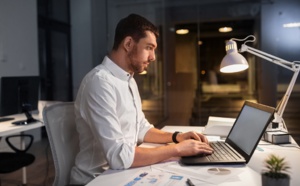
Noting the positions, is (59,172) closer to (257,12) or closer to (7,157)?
(7,157)

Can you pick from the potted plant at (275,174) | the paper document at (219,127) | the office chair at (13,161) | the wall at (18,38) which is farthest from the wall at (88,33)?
the potted plant at (275,174)

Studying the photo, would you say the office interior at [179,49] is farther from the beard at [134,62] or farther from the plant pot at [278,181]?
the plant pot at [278,181]

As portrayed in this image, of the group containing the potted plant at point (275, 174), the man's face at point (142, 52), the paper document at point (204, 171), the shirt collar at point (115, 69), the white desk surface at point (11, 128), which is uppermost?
the man's face at point (142, 52)

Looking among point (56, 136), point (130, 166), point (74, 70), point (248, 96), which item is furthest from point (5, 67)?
point (248, 96)

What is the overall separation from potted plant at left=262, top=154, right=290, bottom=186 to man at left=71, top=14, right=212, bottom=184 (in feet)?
1.39

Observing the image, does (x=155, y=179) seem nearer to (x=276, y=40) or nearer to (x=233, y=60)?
(x=233, y=60)

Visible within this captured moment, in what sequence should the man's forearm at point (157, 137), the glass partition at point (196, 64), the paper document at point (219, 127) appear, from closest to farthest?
the man's forearm at point (157, 137), the paper document at point (219, 127), the glass partition at point (196, 64)

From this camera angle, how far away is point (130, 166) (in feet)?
3.92

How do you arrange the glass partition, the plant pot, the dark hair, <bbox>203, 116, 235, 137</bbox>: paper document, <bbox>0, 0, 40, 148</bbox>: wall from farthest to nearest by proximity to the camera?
the glass partition < <bbox>0, 0, 40, 148</bbox>: wall < <bbox>203, 116, 235, 137</bbox>: paper document < the dark hair < the plant pot

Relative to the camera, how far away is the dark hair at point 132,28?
136cm

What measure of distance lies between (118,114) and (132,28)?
1.31 ft

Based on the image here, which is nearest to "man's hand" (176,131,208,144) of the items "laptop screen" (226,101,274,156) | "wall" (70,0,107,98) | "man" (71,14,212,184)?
"man" (71,14,212,184)

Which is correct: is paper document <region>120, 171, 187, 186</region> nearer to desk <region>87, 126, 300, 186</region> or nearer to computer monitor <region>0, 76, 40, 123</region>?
desk <region>87, 126, 300, 186</region>

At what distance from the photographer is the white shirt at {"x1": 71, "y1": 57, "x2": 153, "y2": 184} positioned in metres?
1.18
